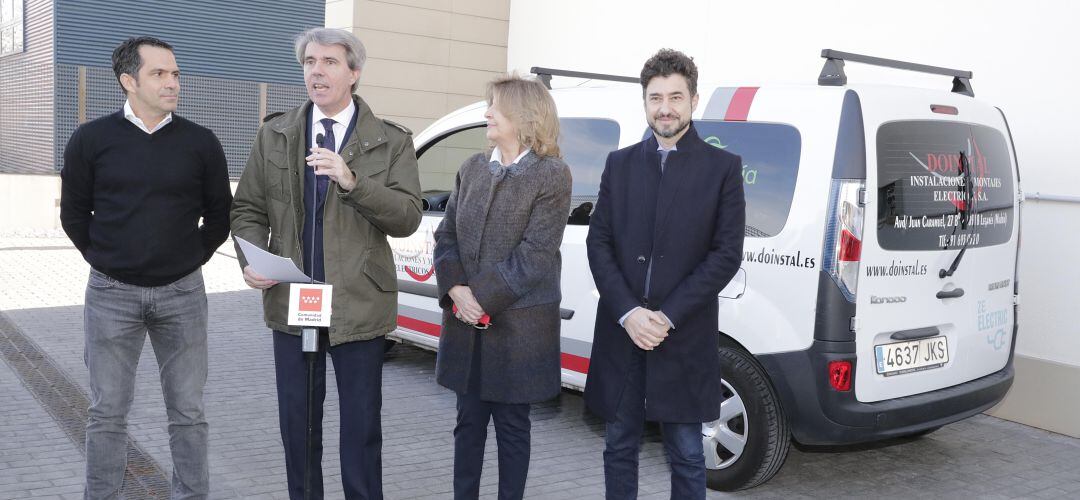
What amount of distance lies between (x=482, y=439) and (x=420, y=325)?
8.42ft

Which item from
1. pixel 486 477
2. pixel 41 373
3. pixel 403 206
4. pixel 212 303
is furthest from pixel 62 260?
pixel 403 206

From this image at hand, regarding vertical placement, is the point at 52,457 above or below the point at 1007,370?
below

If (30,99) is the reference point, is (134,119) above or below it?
below

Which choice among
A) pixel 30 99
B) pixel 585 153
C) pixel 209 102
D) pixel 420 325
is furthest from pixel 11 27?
pixel 585 153

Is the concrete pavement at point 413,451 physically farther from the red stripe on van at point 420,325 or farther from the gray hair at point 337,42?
the gray hair at point 337,42

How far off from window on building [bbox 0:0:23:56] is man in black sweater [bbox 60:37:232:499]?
20.0 m

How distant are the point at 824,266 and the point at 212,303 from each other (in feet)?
22.2

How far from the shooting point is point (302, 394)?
3.34 metres

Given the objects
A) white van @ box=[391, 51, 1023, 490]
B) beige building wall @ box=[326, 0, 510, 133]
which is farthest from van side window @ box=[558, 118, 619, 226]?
beige building wall @ box=[326, 0, 510, 133]

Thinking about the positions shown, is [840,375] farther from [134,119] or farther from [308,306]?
[134,119]

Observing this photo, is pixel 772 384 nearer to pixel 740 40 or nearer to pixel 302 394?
pixel 302 394

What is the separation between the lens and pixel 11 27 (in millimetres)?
21438

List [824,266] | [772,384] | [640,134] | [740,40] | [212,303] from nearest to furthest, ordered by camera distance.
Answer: [824,266]
[772,384]
[640,134]
[740,40]
[212,303]

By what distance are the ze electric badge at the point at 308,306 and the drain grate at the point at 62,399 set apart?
5.78 feet
